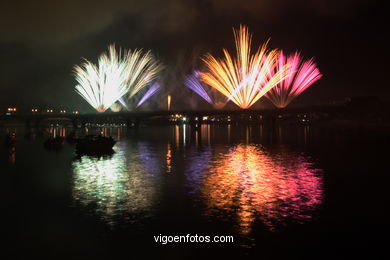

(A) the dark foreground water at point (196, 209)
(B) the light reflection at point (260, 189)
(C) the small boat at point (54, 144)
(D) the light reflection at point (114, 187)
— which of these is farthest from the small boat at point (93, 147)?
(B) the light reflection at point (260, 189)

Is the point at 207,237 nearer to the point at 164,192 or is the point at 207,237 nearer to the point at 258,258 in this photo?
the point at 258,258

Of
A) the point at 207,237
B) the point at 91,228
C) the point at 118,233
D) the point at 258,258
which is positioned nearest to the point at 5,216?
the point at 91,228

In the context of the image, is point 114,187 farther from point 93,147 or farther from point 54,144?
point 54,144

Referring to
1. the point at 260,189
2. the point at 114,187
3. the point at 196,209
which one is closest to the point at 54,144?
the point at 114,187

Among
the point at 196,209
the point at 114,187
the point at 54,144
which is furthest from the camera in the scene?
the point at 54,144

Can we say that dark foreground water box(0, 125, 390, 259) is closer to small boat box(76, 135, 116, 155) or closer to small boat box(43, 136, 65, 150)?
small boat box(76, 135, 116, 155)

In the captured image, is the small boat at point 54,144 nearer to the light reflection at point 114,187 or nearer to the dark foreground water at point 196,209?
the light reflection at point 114,187
